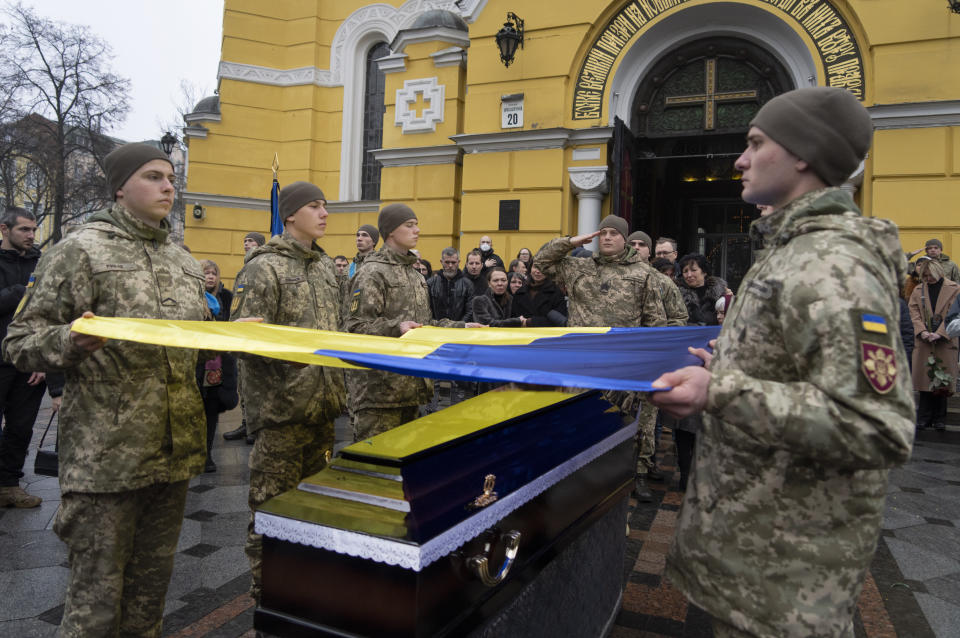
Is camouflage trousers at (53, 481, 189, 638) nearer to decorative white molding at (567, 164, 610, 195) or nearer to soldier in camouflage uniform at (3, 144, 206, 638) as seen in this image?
soldier in camouflage uniform at (3, 144, 206, 638)

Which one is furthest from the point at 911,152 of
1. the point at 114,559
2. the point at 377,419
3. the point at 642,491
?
the point at 114,559

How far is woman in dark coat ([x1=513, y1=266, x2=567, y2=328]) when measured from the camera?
22.2 feet

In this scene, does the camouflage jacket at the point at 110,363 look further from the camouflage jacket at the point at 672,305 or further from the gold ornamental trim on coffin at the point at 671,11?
the gold ornamental trim on coffin at the point at 671,11

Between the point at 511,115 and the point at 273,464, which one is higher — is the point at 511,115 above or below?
above

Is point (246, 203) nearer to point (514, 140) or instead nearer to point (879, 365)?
point (514, 140)

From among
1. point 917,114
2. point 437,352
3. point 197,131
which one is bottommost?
point 437,352

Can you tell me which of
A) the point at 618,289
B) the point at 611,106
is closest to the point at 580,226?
the point at 611,106

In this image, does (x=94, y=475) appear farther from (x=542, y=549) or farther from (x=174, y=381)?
(x=542, y=549)

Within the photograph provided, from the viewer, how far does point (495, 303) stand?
7180mm

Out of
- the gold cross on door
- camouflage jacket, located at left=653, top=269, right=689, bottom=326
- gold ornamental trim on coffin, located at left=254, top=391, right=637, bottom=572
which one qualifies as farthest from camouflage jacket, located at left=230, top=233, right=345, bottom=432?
the gold cross on door

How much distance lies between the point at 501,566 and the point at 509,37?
9.66m

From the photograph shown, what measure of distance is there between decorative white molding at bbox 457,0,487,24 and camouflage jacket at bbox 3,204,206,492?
9556 millimetres

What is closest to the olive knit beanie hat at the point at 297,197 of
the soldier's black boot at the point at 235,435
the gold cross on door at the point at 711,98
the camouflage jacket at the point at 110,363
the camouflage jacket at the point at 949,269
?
the camouflage jacket at the point at 110,363

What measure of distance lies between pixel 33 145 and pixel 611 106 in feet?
62.6
